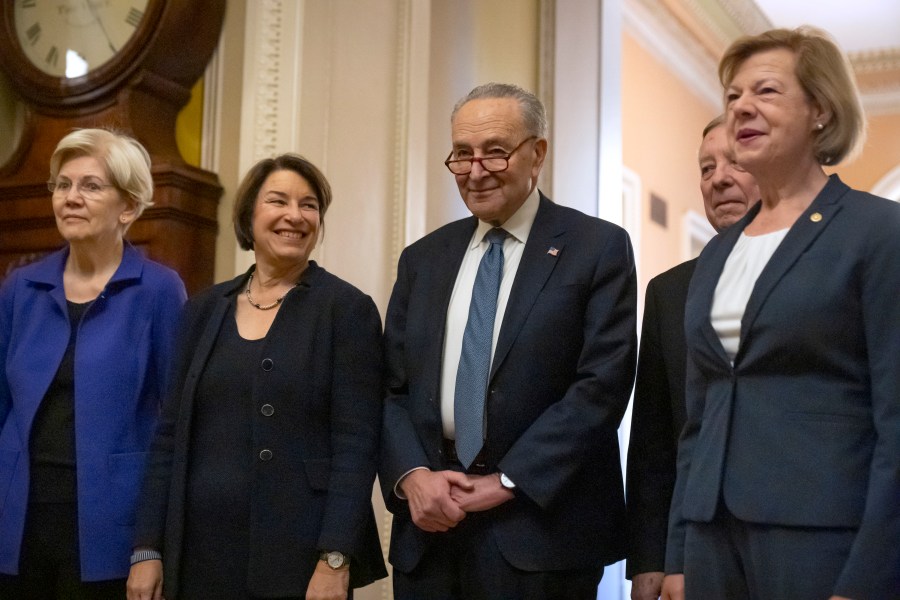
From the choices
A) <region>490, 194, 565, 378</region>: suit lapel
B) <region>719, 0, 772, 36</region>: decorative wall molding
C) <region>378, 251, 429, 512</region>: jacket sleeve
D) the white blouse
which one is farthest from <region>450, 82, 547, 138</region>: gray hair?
<region>719, 0, 772, 36</region>: decorative wall molding

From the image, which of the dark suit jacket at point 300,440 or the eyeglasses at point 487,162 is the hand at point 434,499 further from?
the eyeglasses at point 487,162

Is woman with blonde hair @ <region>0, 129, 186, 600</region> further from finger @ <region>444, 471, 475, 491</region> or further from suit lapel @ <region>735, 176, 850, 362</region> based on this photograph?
suit lapel @ <region>735, 176, 850, 362</region>

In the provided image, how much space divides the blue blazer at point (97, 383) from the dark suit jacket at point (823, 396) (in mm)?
1221

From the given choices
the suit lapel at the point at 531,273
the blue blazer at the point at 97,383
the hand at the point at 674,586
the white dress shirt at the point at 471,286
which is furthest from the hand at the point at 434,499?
the blue blazer at the point at 97,383

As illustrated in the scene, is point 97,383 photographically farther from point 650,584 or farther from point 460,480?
point 650,584

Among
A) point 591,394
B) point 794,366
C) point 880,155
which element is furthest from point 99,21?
point 880,155

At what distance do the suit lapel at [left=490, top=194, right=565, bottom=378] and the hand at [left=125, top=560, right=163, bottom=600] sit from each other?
785mm

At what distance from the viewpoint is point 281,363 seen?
2.10m

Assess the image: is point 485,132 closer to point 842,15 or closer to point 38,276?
point 38,276

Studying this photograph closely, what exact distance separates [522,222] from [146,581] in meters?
1.04

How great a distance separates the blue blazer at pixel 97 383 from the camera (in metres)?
2.17

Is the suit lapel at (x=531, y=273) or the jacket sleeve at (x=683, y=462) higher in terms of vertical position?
the suit lapel at (x=531, y=273)

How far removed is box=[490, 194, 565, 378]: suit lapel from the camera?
6.51ft

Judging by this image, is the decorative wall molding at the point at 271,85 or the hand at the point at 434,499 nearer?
the hand at the point at 434,499
